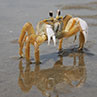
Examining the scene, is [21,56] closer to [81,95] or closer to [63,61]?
[63,61]

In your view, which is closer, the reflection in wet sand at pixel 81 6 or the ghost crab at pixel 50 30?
the ghost crab at pixel 50 30

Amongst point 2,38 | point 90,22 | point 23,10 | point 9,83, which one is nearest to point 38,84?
point 9,83

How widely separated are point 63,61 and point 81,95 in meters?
1.40

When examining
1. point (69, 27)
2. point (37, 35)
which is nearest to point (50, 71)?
point (37, 35)

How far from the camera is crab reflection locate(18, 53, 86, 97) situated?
12.4 feet

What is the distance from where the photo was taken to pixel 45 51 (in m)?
5.41

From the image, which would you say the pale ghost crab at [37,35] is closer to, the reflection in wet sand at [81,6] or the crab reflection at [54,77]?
the crab reflection at [54,77]

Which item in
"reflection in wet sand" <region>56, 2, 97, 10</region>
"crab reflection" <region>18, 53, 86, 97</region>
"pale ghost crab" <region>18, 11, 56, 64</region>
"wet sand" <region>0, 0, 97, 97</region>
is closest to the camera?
"wet sand" <region>0, 0, 97, 97</region>

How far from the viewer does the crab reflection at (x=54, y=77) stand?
12.4ft

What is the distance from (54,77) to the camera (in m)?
4.13

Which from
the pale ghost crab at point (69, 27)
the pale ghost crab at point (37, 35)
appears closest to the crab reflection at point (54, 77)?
the pale ghost crab at point (37, 35)

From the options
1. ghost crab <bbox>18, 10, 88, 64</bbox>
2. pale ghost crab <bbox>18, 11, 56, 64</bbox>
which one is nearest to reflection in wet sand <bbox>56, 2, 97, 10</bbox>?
ghost crab <bbox>18, 10, 88, 64</bbox>

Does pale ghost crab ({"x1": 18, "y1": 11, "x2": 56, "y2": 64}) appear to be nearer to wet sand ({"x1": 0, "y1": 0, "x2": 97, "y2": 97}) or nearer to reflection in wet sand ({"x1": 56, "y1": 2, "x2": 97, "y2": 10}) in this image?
wet sand ({"x1": 0, "y1": 0, "x2": 97, "y2": 97})

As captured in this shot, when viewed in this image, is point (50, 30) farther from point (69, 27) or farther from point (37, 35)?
point (69, 27)
